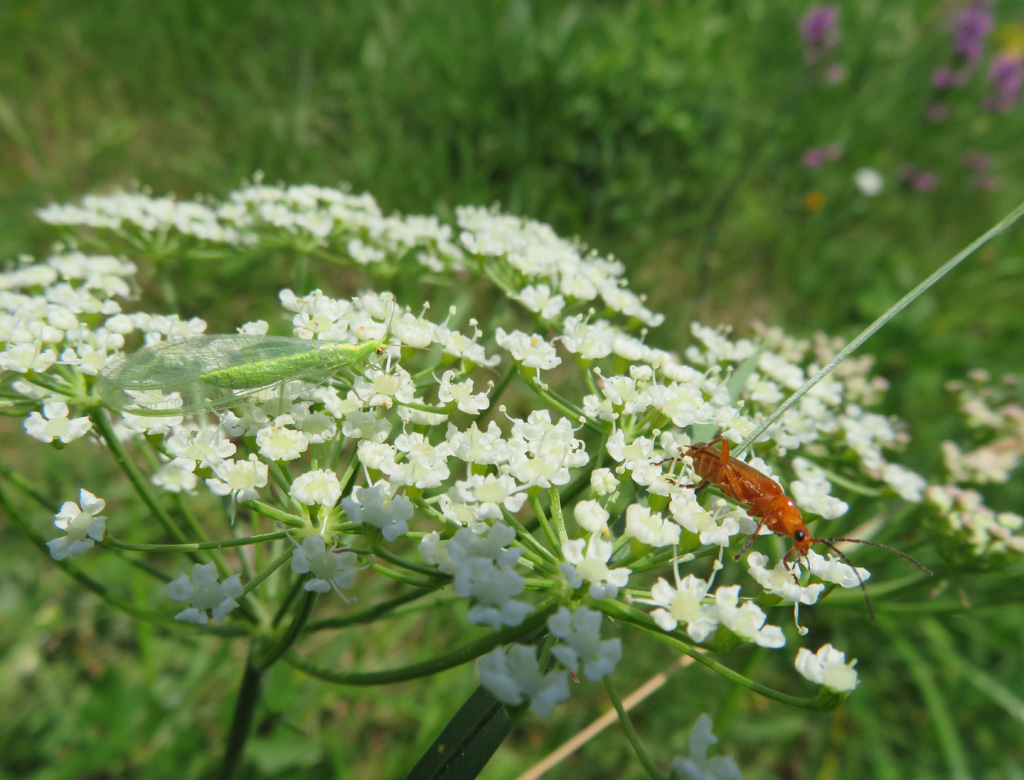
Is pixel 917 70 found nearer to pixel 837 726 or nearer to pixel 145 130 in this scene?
pixel 837 726

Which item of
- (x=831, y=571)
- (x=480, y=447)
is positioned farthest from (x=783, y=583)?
(x=480, y=447)

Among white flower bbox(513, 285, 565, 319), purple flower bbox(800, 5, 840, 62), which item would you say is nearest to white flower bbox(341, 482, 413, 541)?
white flower bbox(513, 285, 565, 319)

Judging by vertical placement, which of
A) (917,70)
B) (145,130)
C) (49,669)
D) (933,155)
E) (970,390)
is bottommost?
(49,669)

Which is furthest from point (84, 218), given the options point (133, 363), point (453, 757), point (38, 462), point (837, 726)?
point (837, 726)

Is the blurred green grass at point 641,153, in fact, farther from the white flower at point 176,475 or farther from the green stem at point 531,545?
the green stem at point 531,545

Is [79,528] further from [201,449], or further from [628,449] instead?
[628,449]

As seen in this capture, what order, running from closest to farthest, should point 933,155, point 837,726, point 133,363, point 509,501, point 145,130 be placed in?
point 509,501 → point 133,363 → point 837,726 → point 145,130 → point 933,155

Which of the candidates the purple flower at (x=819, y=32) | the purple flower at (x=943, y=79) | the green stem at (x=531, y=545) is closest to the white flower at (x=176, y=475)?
the green stem at (x=531, y=545)
